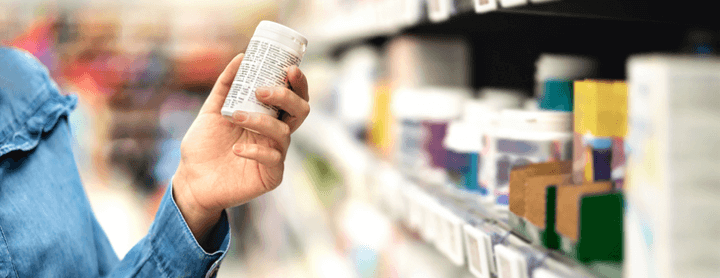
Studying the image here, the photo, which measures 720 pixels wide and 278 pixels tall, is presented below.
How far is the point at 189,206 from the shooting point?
89 cm

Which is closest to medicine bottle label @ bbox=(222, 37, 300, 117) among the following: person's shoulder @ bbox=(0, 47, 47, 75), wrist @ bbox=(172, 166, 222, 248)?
wrist @ bbox=(172, 166, 222, 248)

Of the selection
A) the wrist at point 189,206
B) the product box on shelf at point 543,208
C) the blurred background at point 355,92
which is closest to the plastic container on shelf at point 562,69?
the blurred background at point 355,92

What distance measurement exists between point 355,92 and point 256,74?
3.69ft

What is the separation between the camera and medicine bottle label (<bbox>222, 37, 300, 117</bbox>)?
28.6 inches

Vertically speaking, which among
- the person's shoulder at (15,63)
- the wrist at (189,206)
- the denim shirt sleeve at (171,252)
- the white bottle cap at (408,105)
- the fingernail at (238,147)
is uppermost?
the person's shoulder at (15,63)

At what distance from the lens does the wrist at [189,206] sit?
88 cm

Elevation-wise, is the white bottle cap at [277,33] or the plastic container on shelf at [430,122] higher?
the white bottle cap at [277,33]

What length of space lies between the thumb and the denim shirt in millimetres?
168

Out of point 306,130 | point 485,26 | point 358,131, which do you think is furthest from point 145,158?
point 485,26

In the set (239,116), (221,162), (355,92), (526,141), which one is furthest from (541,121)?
(355,92)

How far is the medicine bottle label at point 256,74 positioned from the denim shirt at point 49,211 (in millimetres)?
262

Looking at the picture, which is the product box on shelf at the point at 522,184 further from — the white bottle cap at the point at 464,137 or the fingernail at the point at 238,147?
the fingernail at the point at 238,147

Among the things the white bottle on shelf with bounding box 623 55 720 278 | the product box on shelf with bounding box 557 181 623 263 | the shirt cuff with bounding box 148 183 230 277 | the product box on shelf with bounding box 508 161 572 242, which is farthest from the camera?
the shirt cuff with bounding box 148 183 230 277

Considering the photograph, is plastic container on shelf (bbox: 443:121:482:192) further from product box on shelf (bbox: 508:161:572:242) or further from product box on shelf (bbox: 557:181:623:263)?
product box on shelf (bbox: 557:181:623:263)
